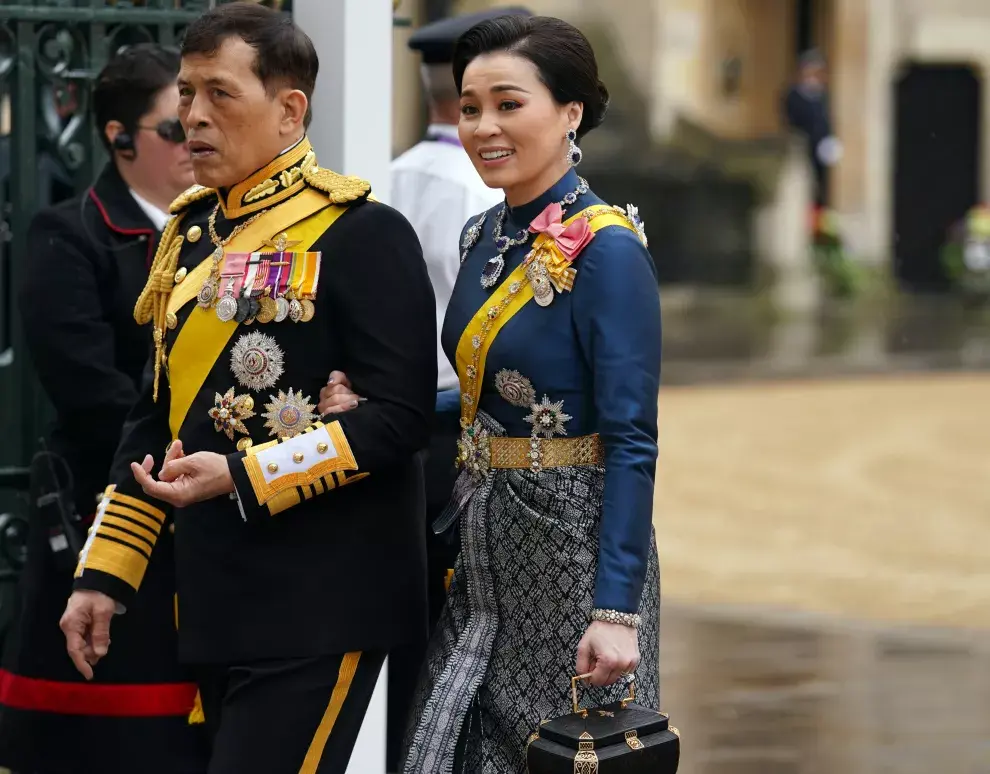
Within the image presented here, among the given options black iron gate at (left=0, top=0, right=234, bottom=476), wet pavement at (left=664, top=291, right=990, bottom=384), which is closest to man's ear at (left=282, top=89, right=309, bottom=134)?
black iron gate at (left=0, top=0, right=234, bottom=476)

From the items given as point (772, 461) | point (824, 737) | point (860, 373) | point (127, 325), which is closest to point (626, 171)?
point (860, 373)

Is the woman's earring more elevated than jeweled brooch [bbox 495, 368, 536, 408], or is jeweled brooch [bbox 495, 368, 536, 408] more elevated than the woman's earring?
the woman's earring

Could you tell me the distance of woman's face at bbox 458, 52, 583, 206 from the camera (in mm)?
3709

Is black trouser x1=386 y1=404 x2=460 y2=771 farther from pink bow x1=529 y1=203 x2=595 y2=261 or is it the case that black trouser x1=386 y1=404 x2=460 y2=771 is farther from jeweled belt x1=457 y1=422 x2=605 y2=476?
pink bow x1=529 y1=203 x2=595 y2=261

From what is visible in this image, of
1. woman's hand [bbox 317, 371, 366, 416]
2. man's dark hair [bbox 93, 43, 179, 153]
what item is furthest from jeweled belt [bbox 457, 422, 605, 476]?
man's dark hair [bbox 93, 43, 179, 153]

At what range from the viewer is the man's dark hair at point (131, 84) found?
4910 millimetres

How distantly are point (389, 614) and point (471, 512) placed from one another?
231 millimetres

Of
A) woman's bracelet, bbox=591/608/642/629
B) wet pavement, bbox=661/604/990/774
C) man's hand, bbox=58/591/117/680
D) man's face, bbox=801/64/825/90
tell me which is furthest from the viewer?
man's face, bbox=801/64/825/90

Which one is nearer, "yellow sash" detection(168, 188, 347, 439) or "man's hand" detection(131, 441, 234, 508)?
"man's hand" detection(131, 441, 234, 508)

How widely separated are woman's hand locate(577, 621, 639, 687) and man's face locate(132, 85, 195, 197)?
1.88 meters

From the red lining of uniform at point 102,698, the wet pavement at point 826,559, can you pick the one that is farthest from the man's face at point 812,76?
the red lining of uniform at point 102,698

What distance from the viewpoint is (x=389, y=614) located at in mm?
3756

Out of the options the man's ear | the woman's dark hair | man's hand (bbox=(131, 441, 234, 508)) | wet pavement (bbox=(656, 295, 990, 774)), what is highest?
the woman's dark hair

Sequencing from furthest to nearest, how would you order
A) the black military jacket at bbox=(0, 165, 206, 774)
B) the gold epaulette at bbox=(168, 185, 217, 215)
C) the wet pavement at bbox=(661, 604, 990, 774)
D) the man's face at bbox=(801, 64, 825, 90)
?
1. the man's face at bbox=(801, 64, 825, 90)
2. the wet pavement at bbox=(661, 604, 990, 774)
3. the black military jacket at bbox=(0, 165, 206, 774)
4. the gold epaulette at bbox=(168, 185, 217, 215)
